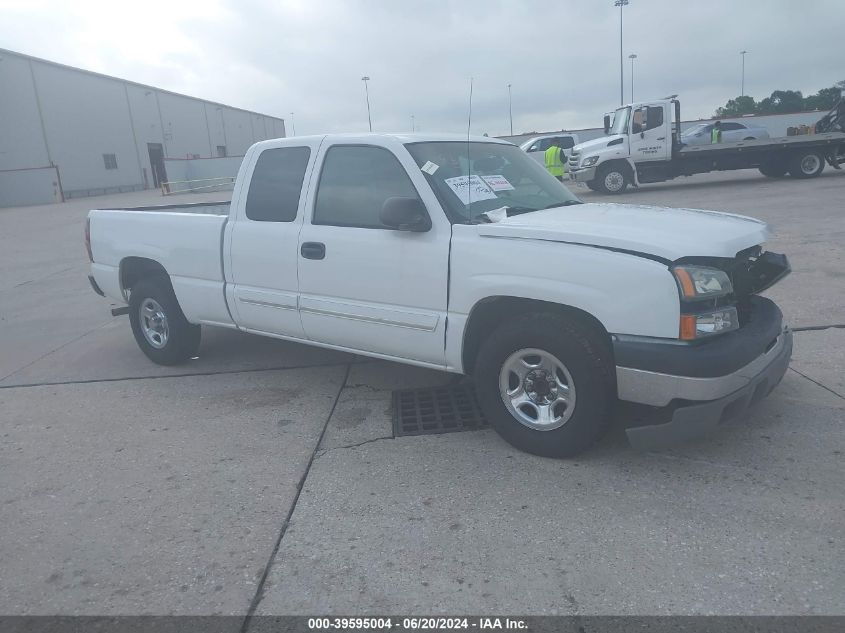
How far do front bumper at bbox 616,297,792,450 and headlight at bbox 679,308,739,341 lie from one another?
0.06m

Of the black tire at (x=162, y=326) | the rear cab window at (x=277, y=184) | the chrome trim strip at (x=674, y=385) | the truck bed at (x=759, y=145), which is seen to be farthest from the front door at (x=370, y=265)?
the truck bed at (x=759, y=145)

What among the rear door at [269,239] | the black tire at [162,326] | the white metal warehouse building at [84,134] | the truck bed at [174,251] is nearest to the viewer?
the rear door at [269,239]

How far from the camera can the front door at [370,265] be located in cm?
402

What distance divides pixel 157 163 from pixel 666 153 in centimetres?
4152

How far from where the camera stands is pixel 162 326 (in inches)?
234

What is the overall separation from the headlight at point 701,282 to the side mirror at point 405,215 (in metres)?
1.47

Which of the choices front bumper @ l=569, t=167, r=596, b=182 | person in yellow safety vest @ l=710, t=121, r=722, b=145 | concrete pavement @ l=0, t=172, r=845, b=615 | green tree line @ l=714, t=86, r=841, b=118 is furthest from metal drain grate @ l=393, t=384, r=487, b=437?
green tree line @ l=714, t=86, r=841, b=118

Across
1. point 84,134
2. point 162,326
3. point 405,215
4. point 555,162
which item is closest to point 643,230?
point 405,215

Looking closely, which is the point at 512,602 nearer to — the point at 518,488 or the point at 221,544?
the point at 518,488

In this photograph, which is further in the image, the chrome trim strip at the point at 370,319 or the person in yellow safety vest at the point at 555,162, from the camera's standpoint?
the person in yellow safety vest at the point at 555,162

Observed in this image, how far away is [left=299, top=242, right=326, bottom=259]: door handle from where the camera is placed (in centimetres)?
449

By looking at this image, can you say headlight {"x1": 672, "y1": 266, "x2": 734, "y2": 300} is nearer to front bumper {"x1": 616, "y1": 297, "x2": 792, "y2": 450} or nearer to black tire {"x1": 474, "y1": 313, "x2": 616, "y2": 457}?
front bumper {"x1": 616, "y1": 297, "x2": 792, "y2": 450}

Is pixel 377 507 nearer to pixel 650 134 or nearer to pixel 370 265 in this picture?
pixel 370 265

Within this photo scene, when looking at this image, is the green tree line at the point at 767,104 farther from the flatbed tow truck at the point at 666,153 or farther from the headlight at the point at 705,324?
the headlight at the point at 705,324
